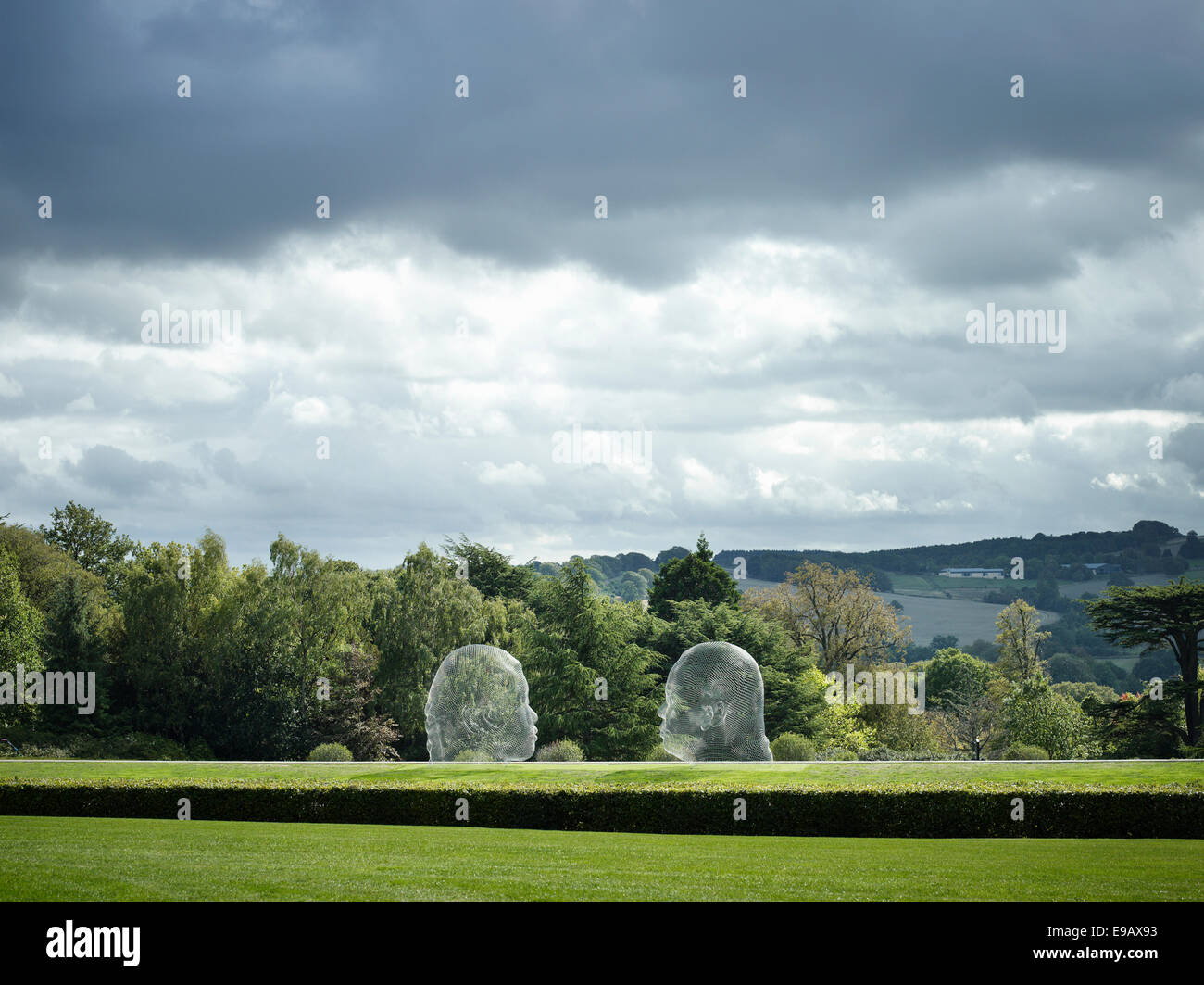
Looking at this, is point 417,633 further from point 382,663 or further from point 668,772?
point 668,772

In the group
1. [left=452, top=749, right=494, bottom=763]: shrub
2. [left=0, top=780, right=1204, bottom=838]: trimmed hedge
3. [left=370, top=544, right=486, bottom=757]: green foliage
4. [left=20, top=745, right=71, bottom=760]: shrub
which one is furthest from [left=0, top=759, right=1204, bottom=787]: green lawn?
[left=370, top=544, right=486, bottom=757]: green foliage

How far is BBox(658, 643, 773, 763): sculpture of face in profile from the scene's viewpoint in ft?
78.0

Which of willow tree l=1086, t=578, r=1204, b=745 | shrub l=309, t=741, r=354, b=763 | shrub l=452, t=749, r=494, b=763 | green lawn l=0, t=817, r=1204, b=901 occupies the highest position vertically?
willow tree l=1086, t=578, r=1204, b=745

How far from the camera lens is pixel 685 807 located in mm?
19812

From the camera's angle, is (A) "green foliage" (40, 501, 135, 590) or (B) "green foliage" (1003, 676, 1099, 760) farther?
(A) "green foliage" (40, 501, 135, 590)

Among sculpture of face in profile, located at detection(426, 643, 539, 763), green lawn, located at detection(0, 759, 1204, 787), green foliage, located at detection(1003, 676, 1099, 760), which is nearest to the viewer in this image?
green lawn, located at detection(0, 759, 1204, 787)

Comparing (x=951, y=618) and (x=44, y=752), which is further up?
(x=951, y=618)

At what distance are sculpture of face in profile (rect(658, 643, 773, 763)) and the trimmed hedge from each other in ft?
11.7

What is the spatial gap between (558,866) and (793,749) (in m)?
18.0

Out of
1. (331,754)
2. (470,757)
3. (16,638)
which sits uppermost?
(16,638)

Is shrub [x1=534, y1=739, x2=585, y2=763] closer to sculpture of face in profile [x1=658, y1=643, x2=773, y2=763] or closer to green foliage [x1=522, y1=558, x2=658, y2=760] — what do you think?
green foliage [x1=522, y1=558, x2=658, y2=760]

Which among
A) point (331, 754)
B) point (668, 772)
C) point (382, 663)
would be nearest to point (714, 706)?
point (668, 772)

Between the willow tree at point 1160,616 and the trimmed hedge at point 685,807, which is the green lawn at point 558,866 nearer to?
the trimmed hedge at point 685,807
